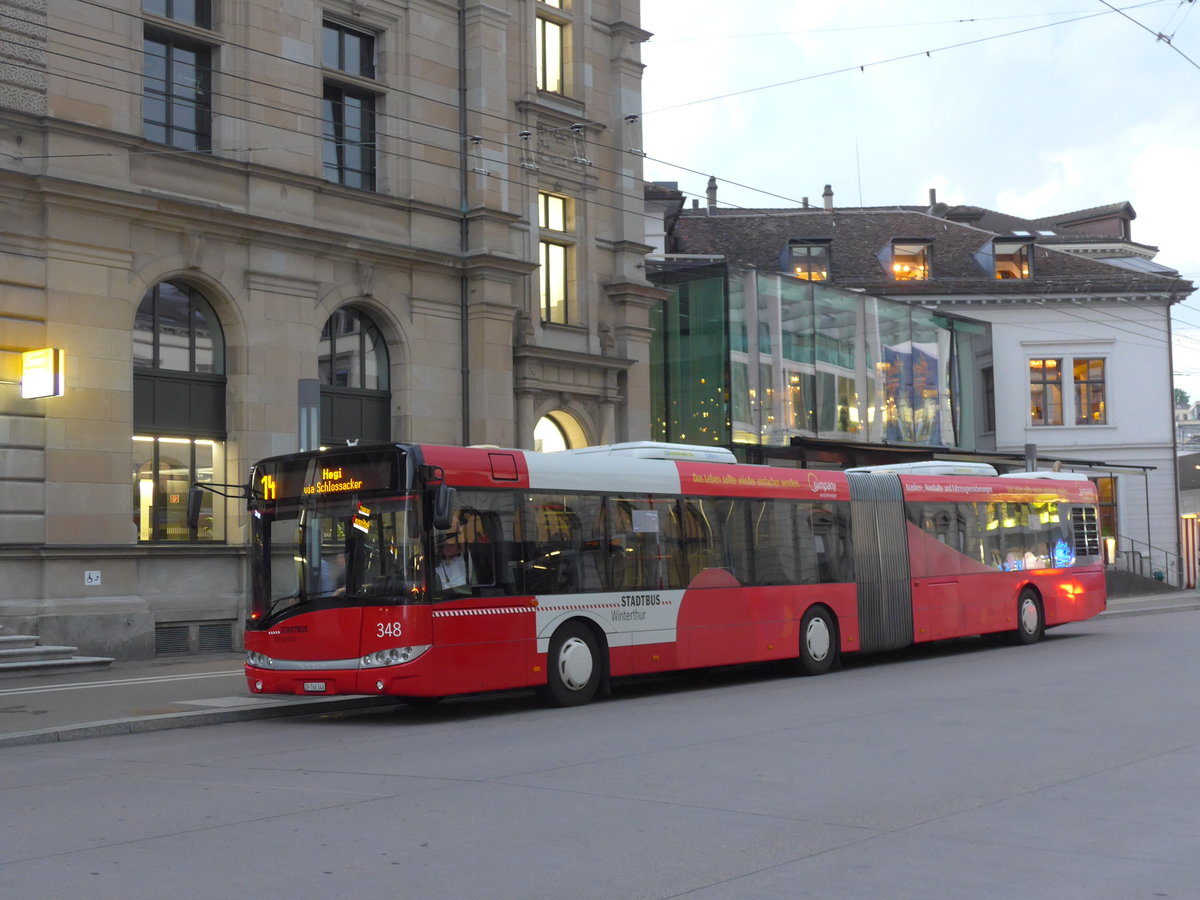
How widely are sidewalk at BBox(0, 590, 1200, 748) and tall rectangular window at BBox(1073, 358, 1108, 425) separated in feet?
124

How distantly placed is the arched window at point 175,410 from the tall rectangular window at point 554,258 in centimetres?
811

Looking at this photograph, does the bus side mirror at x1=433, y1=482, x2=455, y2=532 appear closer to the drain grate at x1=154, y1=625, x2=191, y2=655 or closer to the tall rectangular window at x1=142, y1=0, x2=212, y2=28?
the drain grate at x1=154, y1=625, x2=191, y2=655

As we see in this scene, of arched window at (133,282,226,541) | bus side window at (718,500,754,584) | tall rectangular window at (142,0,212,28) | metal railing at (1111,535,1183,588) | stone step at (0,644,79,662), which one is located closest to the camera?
bus side window at (718,500,754,584)

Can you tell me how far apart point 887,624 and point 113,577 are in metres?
11.8

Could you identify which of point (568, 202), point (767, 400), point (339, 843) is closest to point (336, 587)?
point (339, 843)

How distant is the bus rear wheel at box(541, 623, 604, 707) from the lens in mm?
15445

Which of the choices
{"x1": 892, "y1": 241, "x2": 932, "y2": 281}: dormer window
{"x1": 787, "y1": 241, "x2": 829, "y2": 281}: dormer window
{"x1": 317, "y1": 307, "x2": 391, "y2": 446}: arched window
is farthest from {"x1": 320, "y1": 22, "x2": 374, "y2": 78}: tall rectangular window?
{"x1": 892, "y1": 241, "x2": 932, "y2": 281}: dormer window

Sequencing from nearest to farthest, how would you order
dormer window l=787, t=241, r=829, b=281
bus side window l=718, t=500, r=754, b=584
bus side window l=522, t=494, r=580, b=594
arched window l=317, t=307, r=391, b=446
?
bus side window l=522, t=494, r=580, b=594
bus side window l=718, t=500, r=754, b=584
arched window l=317, t=307, r=391, b=446
dormer window l=787, t=241, r=829, b=281

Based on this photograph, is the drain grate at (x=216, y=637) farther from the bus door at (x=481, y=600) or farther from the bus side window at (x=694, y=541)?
the bus door at (x=481, y=600)

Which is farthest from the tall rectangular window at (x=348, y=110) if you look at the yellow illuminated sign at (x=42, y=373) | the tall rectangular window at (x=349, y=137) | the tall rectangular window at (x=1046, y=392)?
the tall rectangular window at (x=1046, y=392)

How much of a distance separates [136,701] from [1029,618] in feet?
50.6

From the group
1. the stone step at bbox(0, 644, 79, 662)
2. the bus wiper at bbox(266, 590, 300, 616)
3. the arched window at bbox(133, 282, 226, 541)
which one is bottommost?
the stone step at bbox(0, 644, 79, 662)

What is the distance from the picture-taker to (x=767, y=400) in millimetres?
36094

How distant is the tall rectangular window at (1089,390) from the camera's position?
5097cm
